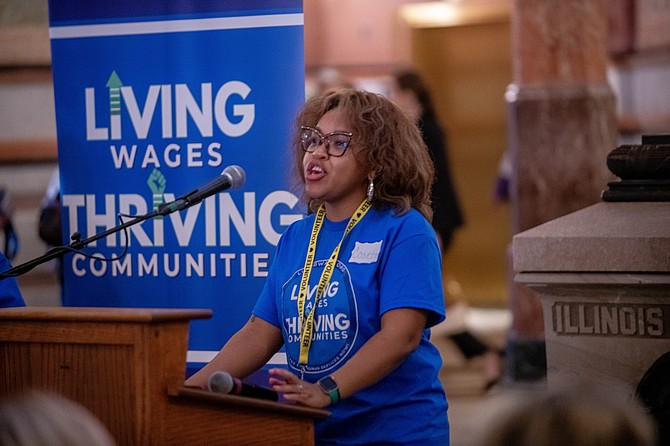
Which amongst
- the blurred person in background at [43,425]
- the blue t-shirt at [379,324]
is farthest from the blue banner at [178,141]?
the blurred person in background at [43,425]

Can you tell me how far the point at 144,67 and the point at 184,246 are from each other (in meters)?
0.62

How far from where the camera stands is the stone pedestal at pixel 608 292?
3.14m

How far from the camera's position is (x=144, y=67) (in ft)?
13.0

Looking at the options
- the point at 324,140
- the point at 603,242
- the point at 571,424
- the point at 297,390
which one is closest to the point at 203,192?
the point at 324,140

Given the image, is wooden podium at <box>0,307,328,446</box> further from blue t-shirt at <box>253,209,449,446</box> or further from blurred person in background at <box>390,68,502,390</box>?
blurred person in background at <box>390,68,502,390</box>

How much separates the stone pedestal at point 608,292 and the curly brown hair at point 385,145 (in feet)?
1.32

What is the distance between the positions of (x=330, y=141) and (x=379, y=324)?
0.50 m

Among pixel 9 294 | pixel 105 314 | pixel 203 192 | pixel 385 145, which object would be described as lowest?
pixel 9 294

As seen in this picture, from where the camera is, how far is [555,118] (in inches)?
272

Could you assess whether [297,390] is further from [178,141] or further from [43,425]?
[178,141]

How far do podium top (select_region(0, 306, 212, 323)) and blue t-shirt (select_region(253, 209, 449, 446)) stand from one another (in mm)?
499

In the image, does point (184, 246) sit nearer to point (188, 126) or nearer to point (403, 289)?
point (188, 126)

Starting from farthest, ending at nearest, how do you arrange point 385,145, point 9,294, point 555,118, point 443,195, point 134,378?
1. point 443,195
2. point 555,118
3. point 9,294
4. point 385,145
5. point 134,378

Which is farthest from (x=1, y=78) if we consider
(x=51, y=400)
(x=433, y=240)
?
(x=51, y=400)
